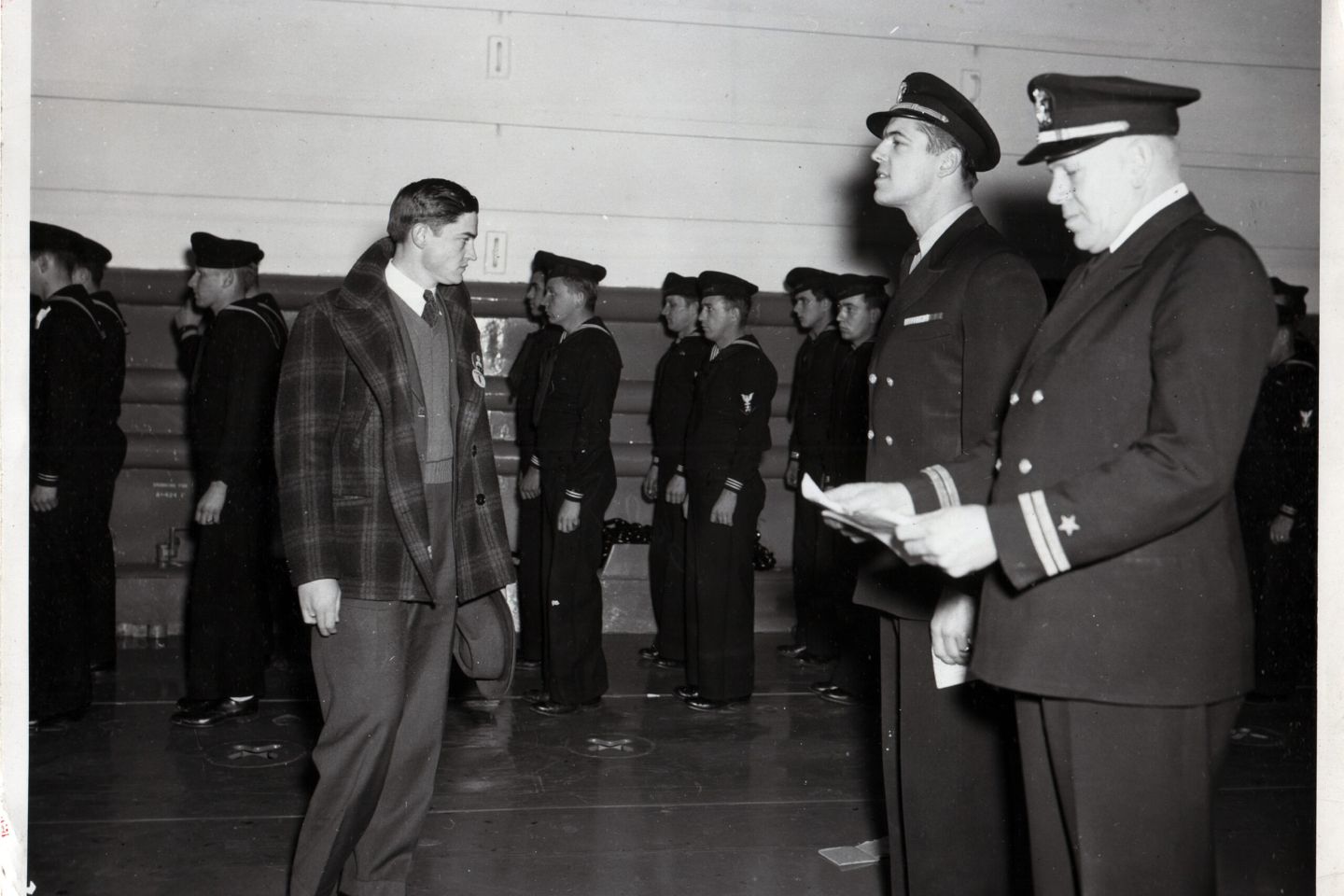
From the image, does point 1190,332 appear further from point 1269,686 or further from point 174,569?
point 174,569

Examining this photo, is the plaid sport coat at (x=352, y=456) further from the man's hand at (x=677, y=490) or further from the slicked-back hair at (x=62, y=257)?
the man's hand at (x=677, y=490)

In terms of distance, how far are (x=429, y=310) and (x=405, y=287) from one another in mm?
80

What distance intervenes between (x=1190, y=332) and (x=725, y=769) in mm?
A: 2980

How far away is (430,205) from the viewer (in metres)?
2.84

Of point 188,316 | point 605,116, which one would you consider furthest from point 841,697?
point 188,316

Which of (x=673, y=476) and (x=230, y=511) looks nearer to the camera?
(x=230, y=511)

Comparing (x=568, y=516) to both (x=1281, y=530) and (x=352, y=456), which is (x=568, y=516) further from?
(x=1281, y=530)

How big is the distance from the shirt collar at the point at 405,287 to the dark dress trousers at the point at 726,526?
8.55 ft

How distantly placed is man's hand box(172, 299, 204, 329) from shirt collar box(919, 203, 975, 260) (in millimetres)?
4684

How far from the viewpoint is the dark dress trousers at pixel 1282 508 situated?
17.3 ft

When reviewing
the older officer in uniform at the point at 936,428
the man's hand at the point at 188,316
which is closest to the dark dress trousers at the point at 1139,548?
the older officer in uniform at the point at 936,428

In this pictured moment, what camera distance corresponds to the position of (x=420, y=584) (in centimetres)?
274

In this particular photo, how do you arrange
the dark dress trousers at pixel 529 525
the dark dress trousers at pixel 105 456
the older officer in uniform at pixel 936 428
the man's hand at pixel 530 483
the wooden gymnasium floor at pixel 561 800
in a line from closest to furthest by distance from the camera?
the older officer in uniform at pixel 936 428 → the wooden gymnasium floor at pixel 561 800 → the dark dress trousers at pixel 105 456 → the man's hand at pixel 530 483 → the dark dress trousers at pixel 529 525

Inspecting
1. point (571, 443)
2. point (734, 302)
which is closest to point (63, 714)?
point (571, 443)
